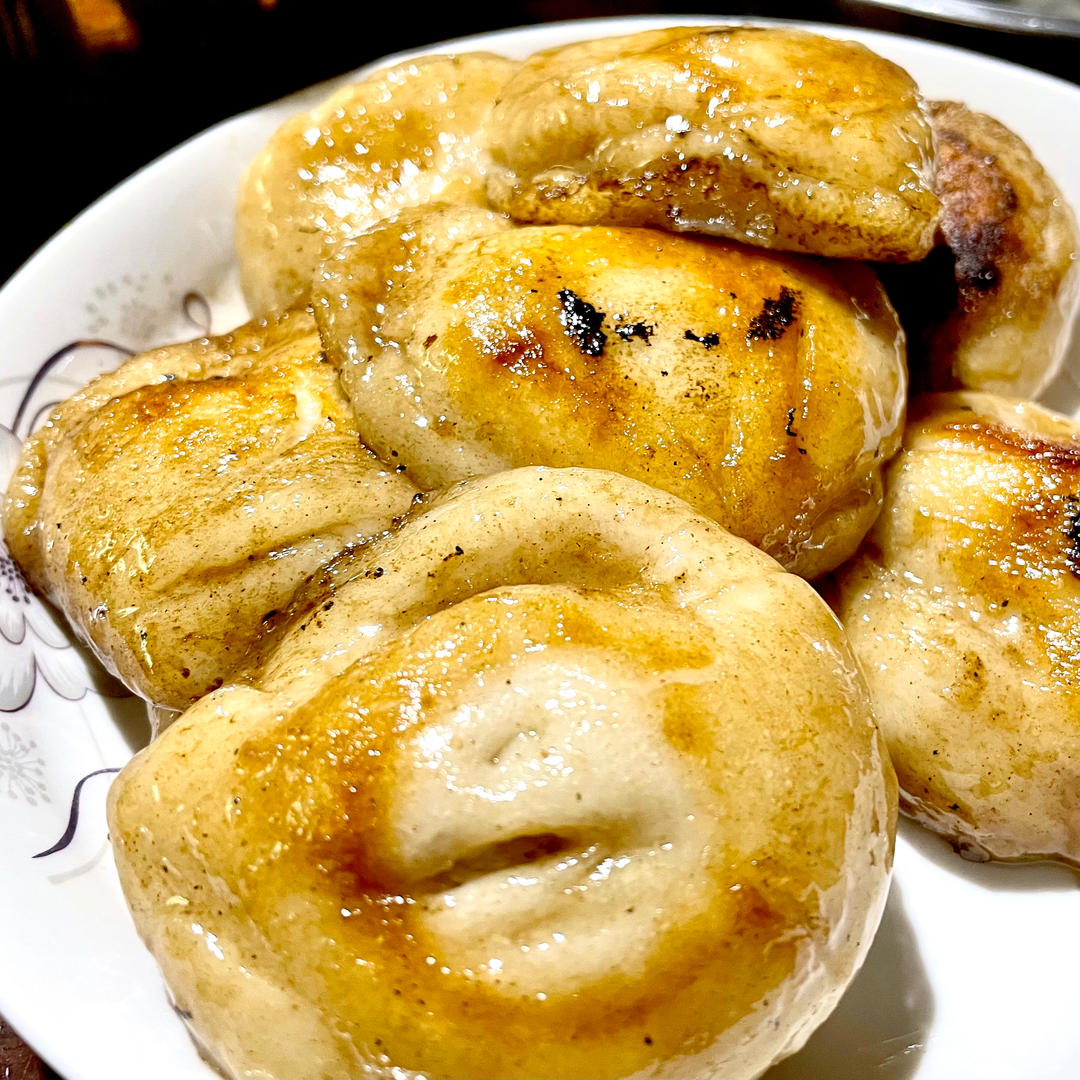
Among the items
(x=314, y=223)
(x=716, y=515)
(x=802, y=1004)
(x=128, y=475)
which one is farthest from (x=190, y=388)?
(x=802, y=1004)

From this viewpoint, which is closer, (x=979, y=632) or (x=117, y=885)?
(x=117, y=885)

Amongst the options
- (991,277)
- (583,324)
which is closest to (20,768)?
(583,324)

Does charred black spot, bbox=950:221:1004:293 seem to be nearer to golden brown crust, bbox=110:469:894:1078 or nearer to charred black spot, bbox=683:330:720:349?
charred black spot, bbox=683:330:720:349

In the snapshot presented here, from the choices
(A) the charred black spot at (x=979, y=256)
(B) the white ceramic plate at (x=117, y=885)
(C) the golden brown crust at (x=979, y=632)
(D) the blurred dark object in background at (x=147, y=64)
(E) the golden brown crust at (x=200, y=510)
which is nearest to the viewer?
(B) the white ceramic plate at (x=117, y=885)

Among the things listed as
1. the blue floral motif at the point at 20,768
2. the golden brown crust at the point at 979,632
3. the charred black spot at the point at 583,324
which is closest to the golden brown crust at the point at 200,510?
the blue floral motif at the point at 20,768

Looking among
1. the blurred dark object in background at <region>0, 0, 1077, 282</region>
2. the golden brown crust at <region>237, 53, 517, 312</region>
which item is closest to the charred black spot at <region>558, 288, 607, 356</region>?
the golden brown crust at <region>237, 53, 517, 312</region>

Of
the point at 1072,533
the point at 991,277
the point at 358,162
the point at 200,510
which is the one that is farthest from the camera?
the point at 358,162

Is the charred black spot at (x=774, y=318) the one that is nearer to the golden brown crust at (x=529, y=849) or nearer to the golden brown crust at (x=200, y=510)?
the golden brown crust at (x=529, y=849)

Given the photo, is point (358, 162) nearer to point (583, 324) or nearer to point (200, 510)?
point (583, 324)
